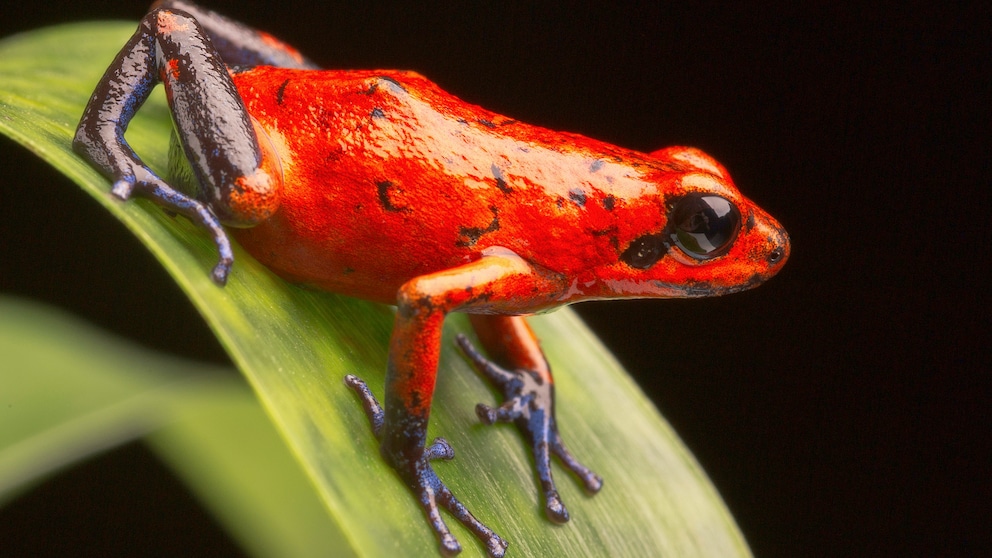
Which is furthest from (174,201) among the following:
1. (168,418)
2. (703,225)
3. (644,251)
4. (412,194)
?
(703,225)

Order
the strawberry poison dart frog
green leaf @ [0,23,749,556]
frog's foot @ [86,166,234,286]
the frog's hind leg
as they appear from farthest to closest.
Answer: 1. the frog's hind leg
2. the strawberry poison dart frog
3. frog's foot @ [86,166,234,286]
4. green leaf @ [0,23,749,556]

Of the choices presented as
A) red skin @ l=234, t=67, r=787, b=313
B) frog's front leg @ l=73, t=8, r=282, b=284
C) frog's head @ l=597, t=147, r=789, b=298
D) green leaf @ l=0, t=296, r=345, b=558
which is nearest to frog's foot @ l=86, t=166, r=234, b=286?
frog's front leg @ l=73, t=8, r=282, b=284

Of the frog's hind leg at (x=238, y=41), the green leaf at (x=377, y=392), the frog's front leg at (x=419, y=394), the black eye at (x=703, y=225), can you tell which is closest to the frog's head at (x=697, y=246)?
the black eye at (x=703, y=225)

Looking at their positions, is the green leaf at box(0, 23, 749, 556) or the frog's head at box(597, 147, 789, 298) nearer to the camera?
the green leaf at box(0, 23, 749, 556)

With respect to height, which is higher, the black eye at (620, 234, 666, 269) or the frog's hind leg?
the frog's hind leg

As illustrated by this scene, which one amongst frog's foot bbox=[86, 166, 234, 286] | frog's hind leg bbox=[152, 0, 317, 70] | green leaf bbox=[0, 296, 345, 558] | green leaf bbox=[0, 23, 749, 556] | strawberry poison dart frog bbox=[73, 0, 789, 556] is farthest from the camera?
frog's hind leg bbox=[152, 0, 317, 70]

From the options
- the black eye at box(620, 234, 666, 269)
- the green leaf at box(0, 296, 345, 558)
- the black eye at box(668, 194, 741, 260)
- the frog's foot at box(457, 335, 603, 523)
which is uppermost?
the black eye at box(668, 194, 741, 260)

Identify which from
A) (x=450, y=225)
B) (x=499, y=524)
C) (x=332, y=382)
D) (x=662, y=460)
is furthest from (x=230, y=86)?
(x=662, y=460)

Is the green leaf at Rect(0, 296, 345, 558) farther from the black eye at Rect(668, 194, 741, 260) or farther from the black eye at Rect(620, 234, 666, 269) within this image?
the black eye at Rect(668, 194, 741, 260)
